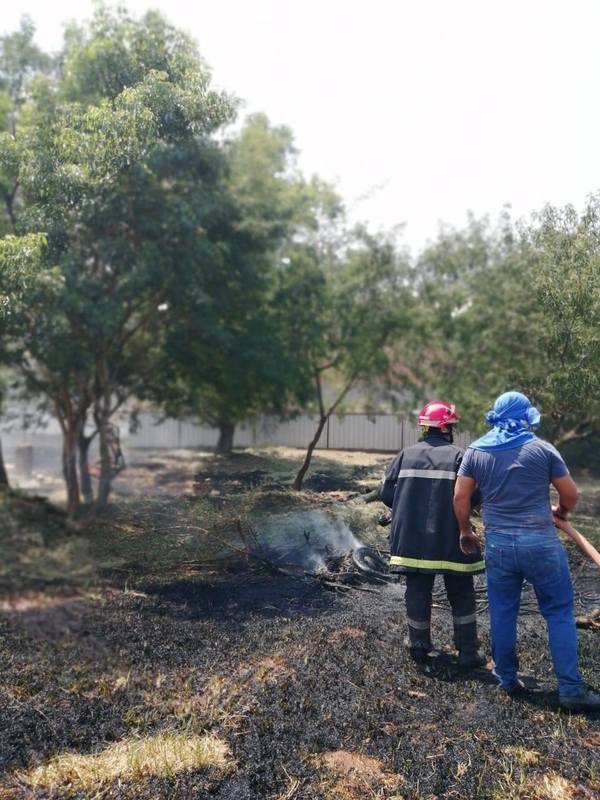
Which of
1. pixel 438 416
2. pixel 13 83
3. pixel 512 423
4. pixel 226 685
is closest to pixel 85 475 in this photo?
pixel 226 685

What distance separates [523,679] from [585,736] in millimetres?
585

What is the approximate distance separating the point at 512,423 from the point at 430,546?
95cm

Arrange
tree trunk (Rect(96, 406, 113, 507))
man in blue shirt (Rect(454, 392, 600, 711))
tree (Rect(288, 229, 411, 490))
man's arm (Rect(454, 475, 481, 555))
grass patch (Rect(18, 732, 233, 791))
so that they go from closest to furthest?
1. grass patch (Rect(18, 732, 233, 791))
2. man in blue shirt (Rect(454, 392, 600, 711))
3. man's arm (Rect(454, 475, 481, 555))
4. tree trunk (Rect(96, 406, 113, 507))
5. tree (Rect(288, 229, 411, 490))

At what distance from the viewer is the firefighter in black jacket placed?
459 centimetres

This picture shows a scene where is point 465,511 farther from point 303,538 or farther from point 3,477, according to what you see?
point 3,477

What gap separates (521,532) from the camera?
407 centimetres

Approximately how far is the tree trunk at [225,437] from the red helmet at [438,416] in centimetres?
290

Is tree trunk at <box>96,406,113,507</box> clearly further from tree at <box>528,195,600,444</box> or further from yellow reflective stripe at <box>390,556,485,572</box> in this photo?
tree at <box>528,195,600,444</box>

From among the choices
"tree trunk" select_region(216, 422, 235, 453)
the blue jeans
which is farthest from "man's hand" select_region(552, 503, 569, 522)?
"tree trunk" select_region(216, 422, 235, 453)

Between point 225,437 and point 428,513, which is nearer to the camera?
point 428,513

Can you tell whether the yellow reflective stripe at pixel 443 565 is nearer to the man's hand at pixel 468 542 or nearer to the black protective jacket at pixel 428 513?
the black protective jacket at pixel 428 513

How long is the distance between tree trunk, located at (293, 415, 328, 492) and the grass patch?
11.0 feet

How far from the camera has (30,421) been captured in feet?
16.7

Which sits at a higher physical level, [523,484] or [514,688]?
[523,484]
